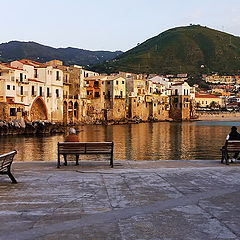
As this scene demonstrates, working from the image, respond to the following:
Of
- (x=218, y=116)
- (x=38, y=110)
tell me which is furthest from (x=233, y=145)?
(x=218, y=116)

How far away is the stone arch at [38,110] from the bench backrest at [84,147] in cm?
5504

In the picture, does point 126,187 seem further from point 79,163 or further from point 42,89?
point 42,89

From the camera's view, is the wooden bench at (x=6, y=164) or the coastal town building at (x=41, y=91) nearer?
the wooden bench at (x=6, y=164)

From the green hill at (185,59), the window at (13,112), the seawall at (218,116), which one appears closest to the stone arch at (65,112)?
the window at (13,112)

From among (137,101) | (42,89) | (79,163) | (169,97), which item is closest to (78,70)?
(42,89)

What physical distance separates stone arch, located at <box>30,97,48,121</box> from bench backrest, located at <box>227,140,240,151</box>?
56245mm

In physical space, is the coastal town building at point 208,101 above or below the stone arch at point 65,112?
above

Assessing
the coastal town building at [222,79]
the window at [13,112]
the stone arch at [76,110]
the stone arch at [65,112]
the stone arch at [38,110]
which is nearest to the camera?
the window at [13,112]

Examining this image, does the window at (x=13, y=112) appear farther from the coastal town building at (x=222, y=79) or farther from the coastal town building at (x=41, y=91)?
the coastal town building at (x=222, y=79)

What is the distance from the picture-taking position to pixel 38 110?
67.4 m

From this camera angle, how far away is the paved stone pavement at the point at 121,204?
5.03m

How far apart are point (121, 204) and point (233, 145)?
712cm

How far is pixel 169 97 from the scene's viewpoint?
371 feet

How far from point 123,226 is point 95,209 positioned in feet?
3.53
